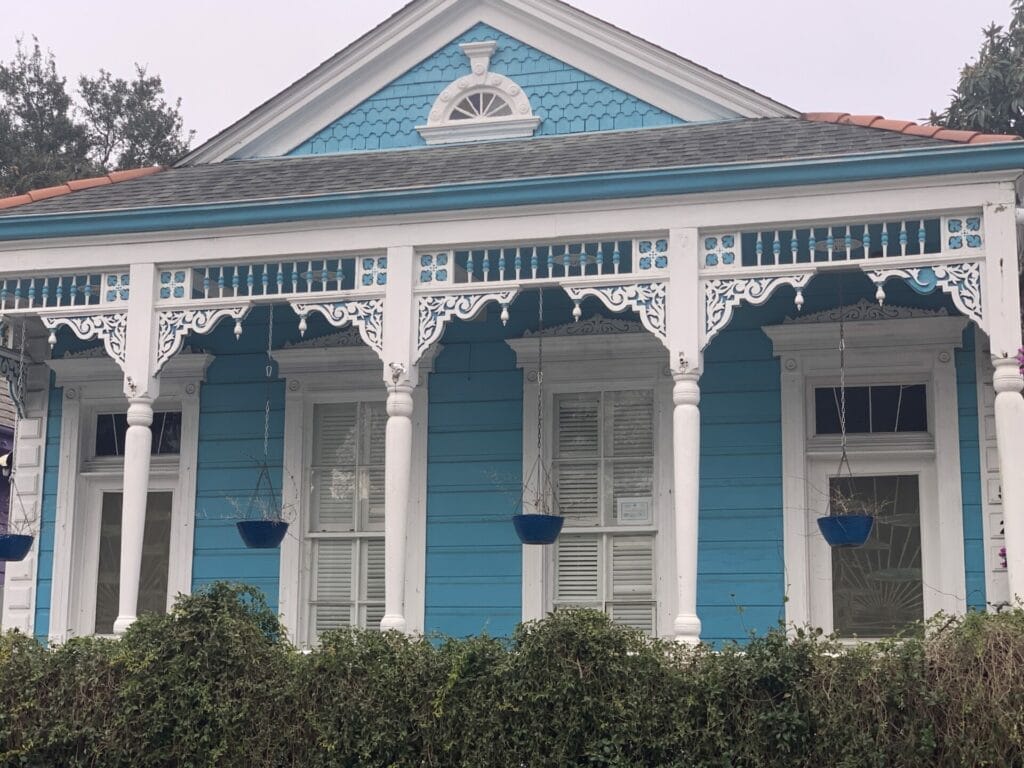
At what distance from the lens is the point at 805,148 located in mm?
8984

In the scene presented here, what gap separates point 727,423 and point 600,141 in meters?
2.39

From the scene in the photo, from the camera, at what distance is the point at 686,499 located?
826cm

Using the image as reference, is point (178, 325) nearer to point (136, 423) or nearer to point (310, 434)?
point (136, 423)

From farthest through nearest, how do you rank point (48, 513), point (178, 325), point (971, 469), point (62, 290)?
point (48, 513) → point (62, 290) → point (178, 325) → point (971, 469)

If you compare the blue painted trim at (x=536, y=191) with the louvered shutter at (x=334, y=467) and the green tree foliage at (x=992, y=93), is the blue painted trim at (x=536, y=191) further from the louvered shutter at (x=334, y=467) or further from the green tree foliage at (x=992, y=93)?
the green tree foliage at (x=992, y=93)

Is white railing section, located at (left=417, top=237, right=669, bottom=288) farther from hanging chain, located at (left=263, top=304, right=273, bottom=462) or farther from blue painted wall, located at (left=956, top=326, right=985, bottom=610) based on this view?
blue painted wall, located at (left=956, top=326, right=985, bottom=610)

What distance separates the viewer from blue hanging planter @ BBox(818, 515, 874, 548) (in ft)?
27.2

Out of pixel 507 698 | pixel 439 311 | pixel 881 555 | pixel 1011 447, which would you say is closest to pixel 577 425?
pixel 439 311

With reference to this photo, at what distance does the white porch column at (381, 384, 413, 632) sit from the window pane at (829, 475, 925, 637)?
2.99 m

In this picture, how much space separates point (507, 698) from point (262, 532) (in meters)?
2.84

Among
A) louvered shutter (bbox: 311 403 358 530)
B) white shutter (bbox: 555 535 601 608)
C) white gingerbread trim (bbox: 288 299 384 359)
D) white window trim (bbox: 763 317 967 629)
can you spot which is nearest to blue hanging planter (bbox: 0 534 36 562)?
louvered shutter (bbox: 311 403 358 530)

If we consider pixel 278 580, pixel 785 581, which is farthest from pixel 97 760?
pixel 785 581

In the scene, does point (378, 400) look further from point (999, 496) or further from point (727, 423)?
point (999, 496)

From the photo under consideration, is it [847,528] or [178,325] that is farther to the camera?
[178,325]
